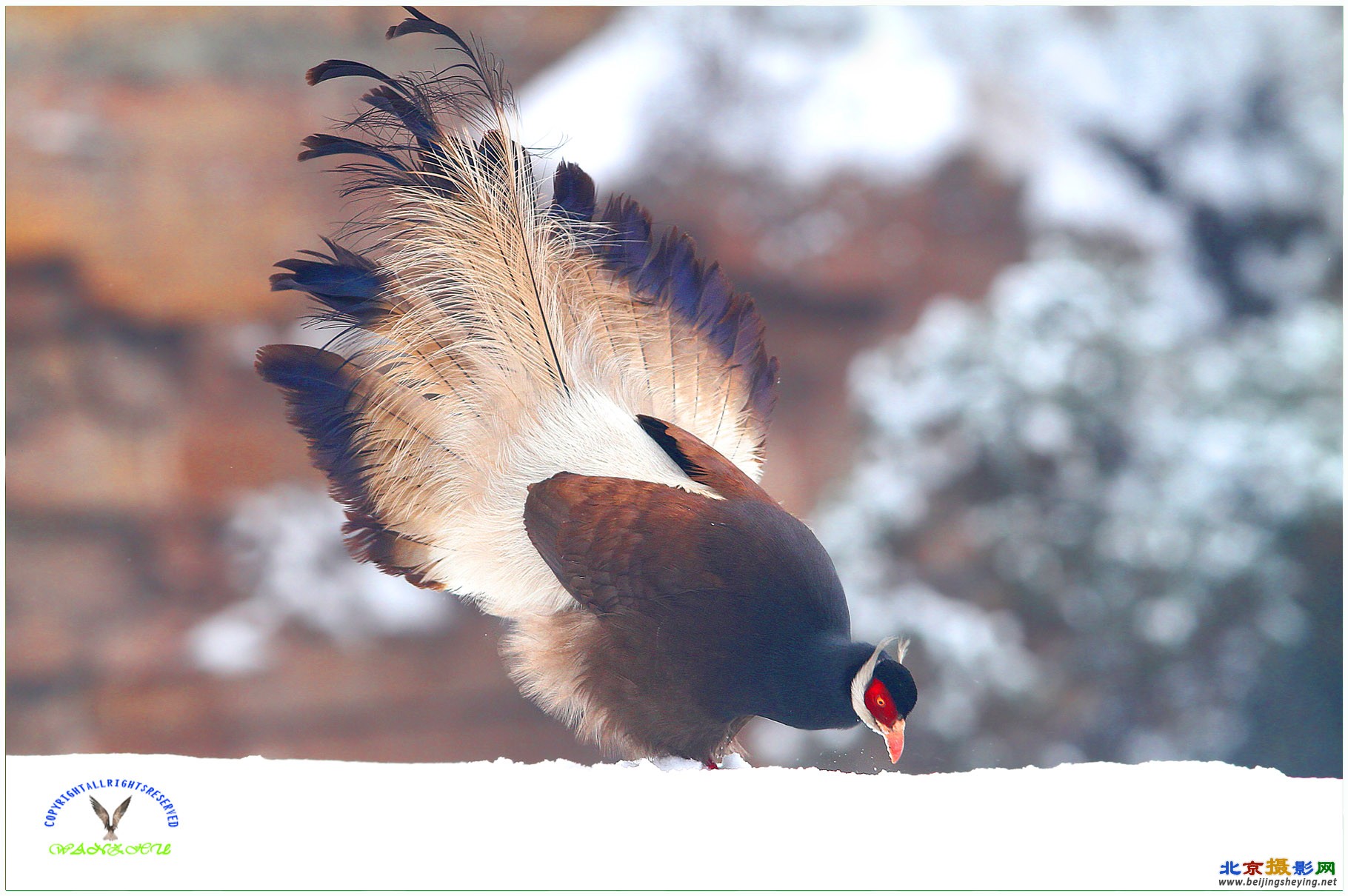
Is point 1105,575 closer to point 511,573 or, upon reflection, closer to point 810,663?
point 810,663

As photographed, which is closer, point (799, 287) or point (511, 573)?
point (511, 573)

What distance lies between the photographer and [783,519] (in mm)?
1198

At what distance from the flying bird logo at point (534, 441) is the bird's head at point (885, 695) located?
0.05 metres

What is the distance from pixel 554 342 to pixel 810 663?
50cm

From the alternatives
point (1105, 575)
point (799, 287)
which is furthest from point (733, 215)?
point (1105, 575)

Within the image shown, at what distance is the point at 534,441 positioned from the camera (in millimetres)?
1256

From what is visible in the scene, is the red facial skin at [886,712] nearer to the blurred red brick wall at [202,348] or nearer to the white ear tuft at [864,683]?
the white ear tuft at [864,683]

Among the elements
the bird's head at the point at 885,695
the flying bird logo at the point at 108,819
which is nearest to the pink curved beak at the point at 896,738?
the bird's head at the point at 885,695

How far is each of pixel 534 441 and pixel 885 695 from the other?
516 mm

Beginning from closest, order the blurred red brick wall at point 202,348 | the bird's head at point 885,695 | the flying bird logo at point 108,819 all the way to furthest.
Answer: the bird's head at point 885,695 → the flying bird logo at point 108,819 → the blurred red brick wall at point 202,348

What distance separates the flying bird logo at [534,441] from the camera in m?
1.13

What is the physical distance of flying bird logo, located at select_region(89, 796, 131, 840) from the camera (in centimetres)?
119

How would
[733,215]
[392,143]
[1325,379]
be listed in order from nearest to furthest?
1. [392,143]
2. [1325,379]
3. [733,215]

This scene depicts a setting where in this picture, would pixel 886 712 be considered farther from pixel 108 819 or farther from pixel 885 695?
pixel 108 819
